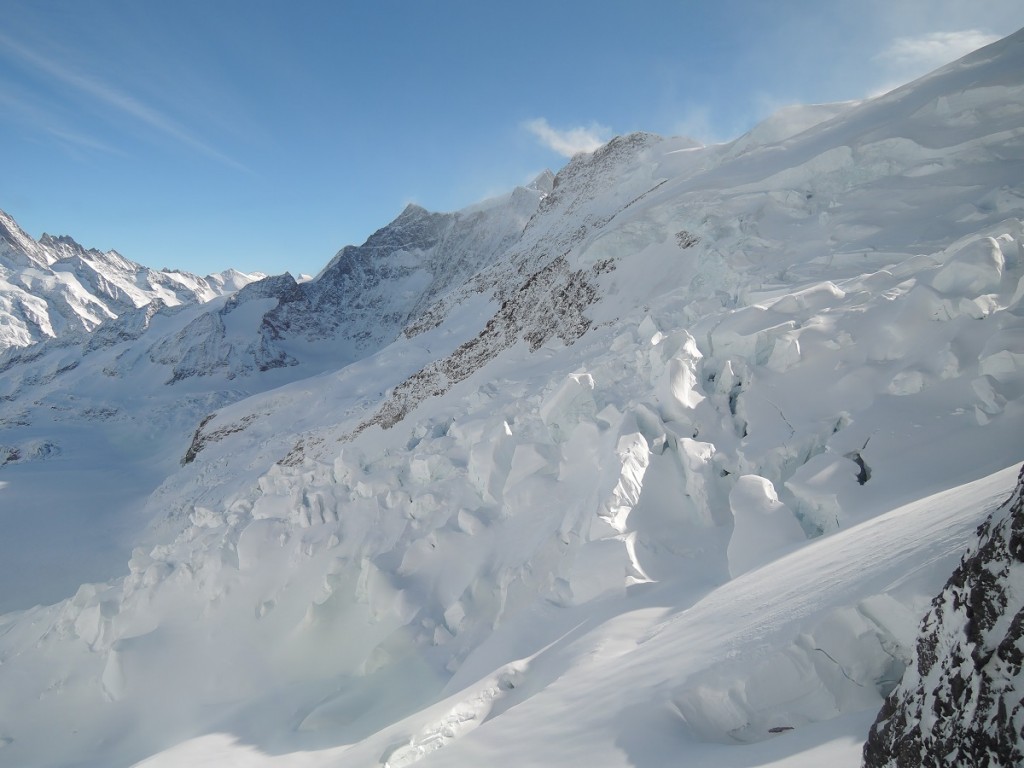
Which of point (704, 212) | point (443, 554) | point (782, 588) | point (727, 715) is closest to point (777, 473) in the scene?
point (782, 588)

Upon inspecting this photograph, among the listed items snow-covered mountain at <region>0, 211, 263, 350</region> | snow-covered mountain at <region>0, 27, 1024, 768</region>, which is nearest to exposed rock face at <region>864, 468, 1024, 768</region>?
snow-covered mountain at <region>0, 27, 1024, 768</region>

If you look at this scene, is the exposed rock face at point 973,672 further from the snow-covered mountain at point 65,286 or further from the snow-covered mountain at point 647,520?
the snow-covered mountain at point 65,286

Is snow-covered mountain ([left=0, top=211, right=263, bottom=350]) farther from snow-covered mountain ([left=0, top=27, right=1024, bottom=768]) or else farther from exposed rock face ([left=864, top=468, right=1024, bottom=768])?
exposed rock face ([left=864, top=468, right=1024, bottom=768])

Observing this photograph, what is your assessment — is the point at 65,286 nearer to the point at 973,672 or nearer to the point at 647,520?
the point at 647,520

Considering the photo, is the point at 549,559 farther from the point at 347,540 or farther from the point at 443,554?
the point at 347,540

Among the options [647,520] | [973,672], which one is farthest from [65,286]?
[973,672]

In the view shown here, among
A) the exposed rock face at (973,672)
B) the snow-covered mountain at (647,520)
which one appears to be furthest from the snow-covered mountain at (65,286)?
the exposed rock face at (973,672)
